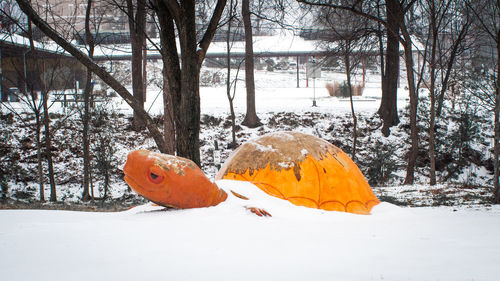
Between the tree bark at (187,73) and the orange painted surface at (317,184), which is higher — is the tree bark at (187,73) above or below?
above

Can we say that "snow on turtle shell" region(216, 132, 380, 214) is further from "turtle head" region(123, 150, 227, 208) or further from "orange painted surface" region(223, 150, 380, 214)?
"turtle head" region(123, 150, 227, 208)

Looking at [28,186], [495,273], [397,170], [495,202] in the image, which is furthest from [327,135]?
[495,273]

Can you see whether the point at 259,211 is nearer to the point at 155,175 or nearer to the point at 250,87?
the point at 155,175

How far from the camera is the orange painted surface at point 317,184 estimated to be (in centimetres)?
506

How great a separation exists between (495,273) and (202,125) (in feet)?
55.3

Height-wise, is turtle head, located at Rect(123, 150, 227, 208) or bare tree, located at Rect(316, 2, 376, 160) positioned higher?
bare tree, located at Rect(316, 2, 376, 160)

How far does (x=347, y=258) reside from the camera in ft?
10.3

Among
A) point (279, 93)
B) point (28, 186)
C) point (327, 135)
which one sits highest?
point (279, 93)

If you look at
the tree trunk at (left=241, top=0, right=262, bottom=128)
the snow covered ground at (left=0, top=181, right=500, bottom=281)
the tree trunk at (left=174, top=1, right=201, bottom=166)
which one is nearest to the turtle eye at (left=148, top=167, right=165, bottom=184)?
the snow covered ground at (left=0, top=181, right=500, bottom=281)

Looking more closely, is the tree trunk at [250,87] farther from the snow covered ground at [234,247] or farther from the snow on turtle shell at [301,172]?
the snow covered ground at [234,247]

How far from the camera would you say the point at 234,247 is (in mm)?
3256

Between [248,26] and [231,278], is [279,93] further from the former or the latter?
[231,278]

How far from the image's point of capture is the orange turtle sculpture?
164 inches

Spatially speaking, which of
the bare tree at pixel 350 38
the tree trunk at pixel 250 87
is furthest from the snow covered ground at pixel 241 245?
the tree trunk at pixel 250 87
